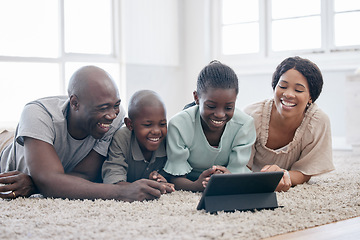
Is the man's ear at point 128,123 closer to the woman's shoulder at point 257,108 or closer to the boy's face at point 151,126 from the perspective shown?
the boy's face at point 151,126

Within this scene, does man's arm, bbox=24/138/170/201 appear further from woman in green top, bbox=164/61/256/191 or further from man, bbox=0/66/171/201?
woman in green top, bbox=164/61/256/191

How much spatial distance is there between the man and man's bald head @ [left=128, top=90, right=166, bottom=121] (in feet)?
0.30

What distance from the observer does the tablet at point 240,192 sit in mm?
1555

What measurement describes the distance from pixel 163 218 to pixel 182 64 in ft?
14.7

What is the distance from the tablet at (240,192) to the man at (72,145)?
0.27 meters

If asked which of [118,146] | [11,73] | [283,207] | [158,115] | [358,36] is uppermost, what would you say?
[358,36]

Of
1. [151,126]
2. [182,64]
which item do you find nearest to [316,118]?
[151,126]

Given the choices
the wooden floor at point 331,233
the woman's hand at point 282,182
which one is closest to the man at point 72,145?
the woman's hand at point 282,182

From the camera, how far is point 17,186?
6.03 ft

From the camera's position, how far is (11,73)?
426 cm

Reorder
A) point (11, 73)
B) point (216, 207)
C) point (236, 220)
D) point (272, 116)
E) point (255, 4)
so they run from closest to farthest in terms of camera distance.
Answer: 1. point (236, 220)
2. point (216, 207)
3. point (272, 116)
4. point (11, 73)
5. point (255, 4)

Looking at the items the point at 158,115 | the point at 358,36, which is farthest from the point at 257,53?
the point at 158,115

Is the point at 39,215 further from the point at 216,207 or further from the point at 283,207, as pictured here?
the point at 283,207

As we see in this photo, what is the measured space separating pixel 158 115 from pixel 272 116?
0.63 metres
